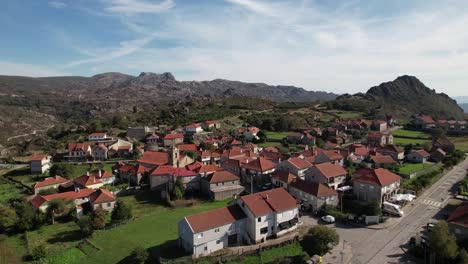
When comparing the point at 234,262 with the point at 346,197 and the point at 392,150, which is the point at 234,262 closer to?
the point at 346,197

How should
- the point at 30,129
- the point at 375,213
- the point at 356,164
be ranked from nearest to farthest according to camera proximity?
the point at 375,213
the point at 356,164
the point at 30,129

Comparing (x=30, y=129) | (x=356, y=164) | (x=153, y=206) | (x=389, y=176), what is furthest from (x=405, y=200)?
(x=30, y=129)

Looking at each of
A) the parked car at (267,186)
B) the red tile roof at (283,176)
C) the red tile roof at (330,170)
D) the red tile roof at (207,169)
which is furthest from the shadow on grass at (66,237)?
the red tile roof at (330,170)

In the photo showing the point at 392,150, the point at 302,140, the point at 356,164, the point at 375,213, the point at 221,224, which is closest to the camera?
the point at 221,224

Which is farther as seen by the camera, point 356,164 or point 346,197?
point 356,164

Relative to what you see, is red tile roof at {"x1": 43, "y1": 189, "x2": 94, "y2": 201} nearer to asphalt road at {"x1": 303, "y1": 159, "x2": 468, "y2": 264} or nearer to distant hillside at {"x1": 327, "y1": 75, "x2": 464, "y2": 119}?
asphalt road at {"x1": 303, "y1": 159, "x2": 468, "y2": 264}

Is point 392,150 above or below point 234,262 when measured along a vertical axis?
above
